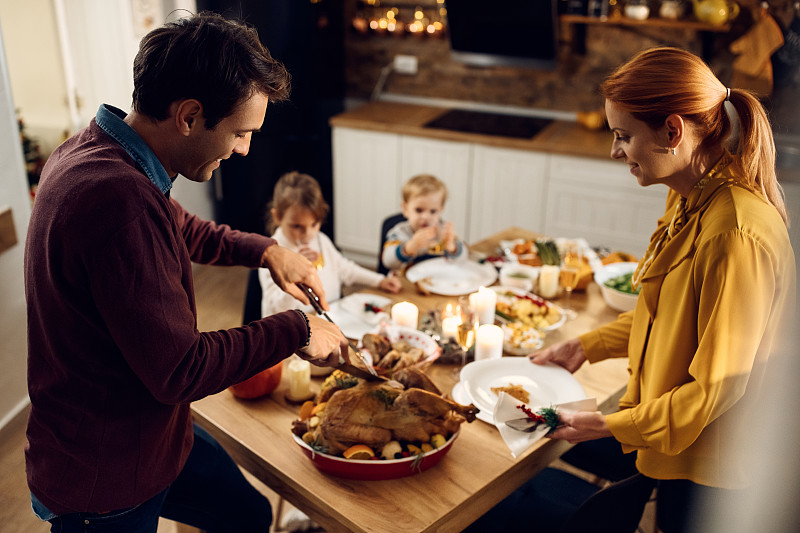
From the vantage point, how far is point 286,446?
61.1 inches

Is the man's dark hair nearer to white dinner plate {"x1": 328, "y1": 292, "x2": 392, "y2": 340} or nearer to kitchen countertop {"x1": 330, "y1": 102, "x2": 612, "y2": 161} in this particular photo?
white dinner plate {"x1": 328, "y1": 292, "x2": 392, "y2": 340}

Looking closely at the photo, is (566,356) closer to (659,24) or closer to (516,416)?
(516,416)

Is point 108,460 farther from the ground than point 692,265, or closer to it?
closer to it

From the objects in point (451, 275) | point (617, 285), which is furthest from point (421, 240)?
point (617, 285)

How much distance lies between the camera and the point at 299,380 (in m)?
1.69

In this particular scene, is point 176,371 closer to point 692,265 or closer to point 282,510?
point 692,265

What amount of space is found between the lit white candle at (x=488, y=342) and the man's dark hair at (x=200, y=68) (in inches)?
36.2

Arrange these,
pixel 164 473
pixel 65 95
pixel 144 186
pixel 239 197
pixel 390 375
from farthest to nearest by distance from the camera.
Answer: pixel 239 197 < pixel 65 95 < pixel 390 375 < pixel 164 473 < pixel 144 186

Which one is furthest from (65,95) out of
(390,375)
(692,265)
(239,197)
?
(692,265)

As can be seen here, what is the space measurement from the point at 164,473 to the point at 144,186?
1.88 ft

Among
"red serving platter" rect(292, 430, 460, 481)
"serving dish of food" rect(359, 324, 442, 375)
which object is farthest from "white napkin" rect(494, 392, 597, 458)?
"serving dish of food" rect(359, 324, 442, 375)

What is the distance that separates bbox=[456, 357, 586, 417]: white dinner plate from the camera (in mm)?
1701

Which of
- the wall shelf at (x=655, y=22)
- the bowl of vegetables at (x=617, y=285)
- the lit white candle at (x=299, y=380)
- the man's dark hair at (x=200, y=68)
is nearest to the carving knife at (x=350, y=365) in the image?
the lit white candle at (x=299, y=380)

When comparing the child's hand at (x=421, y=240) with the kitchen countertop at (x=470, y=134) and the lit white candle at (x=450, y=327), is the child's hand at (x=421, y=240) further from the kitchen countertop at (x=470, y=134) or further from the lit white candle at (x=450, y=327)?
the kitchen countertop at (x=470, y=134)
